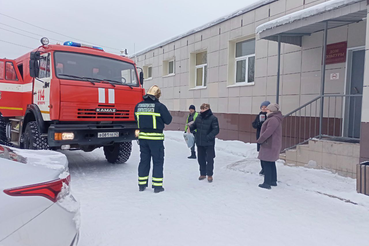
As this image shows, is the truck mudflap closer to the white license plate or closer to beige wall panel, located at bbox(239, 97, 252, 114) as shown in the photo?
the white license plate

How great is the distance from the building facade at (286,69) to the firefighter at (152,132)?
140 inches

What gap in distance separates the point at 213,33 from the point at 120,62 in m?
5.43

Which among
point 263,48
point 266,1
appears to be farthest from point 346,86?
point 266,1

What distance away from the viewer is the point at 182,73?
40.8ft

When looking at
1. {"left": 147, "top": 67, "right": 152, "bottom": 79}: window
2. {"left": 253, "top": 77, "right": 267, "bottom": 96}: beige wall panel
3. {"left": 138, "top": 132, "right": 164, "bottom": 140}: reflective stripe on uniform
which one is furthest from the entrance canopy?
{"left": 147, "top": 67, "right": 152, "bottom": 79}: window

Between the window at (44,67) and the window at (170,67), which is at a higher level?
the window at (170,67)

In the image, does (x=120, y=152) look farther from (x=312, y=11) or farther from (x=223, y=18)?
(x=223, y=18)

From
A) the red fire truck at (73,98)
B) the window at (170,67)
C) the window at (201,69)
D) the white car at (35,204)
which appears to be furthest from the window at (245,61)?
the white car at (35,204)

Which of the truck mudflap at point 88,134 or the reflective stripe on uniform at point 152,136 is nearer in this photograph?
the reflective stripe on uniform at point 152,136

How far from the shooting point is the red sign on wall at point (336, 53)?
251 inches

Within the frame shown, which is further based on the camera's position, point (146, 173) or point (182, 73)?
point (182, 73)

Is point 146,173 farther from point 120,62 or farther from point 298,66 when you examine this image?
point 298,66

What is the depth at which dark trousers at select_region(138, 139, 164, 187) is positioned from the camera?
4.43 m

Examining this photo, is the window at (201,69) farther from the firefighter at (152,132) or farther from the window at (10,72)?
the firefighter at (152,132)
